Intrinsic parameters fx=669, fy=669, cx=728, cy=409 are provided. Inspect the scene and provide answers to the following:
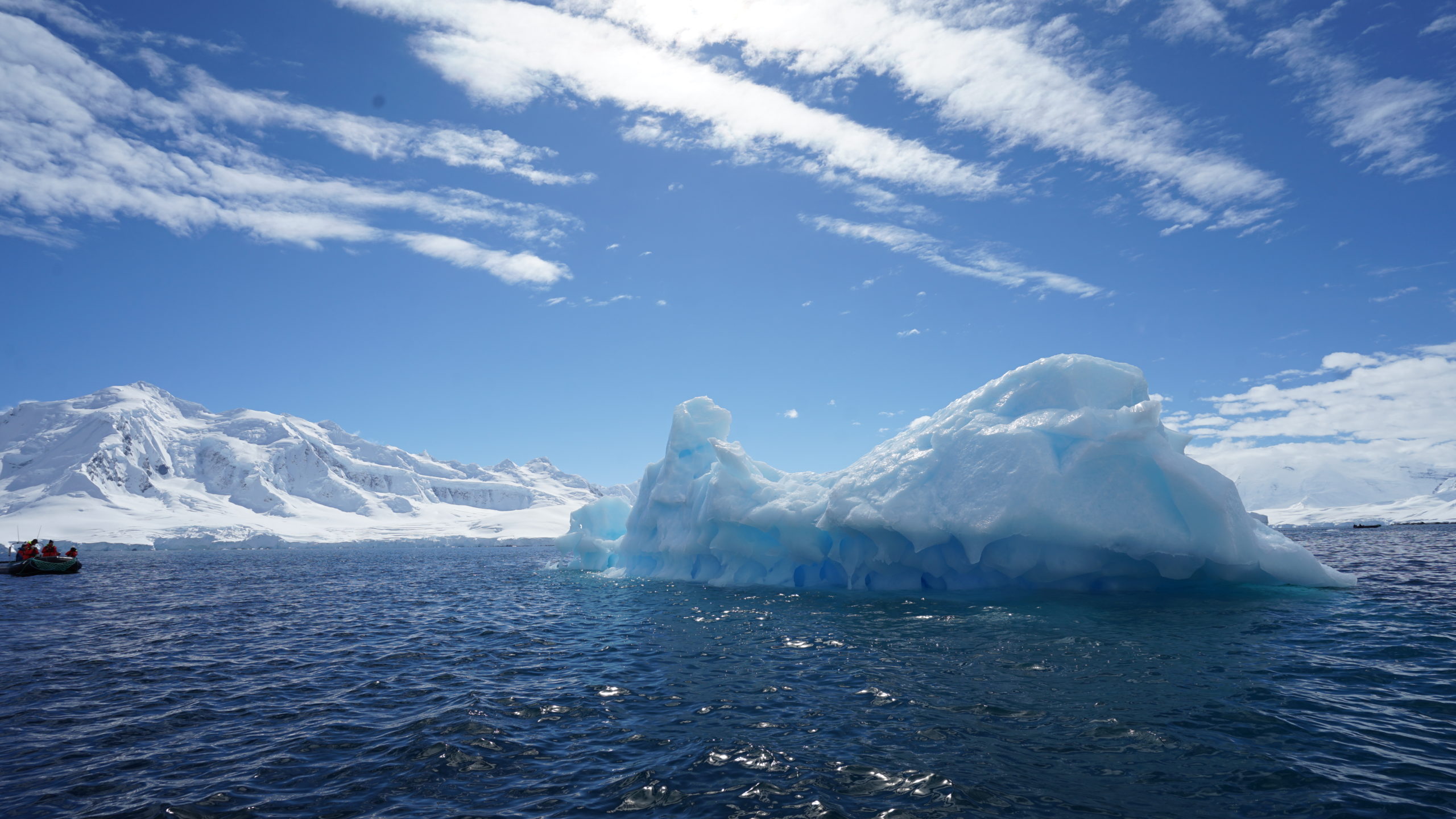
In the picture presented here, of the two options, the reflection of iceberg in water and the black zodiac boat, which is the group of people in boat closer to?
the black zodiac boat

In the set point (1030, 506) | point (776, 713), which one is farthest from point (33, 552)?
point (1030, 506)

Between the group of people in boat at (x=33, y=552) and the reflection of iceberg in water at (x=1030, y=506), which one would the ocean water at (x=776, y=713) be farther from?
the group of people in boat at (x=33, y=552)

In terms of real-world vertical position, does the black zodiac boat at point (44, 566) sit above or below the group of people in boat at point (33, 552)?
below

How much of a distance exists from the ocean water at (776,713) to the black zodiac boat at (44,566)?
3360 cm

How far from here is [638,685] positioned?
12211mm

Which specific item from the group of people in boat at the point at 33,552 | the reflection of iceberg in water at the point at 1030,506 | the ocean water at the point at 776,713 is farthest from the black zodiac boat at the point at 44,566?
the reflection of iceberg in water at the point at 1030,506

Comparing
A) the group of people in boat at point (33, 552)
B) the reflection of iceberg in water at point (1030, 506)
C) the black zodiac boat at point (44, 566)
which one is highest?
the reflection of iceberg in water at point (1030, 506)

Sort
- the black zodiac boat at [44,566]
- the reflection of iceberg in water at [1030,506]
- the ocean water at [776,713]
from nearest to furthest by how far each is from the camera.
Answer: the ocean water at [776,713] → the reflection of iceberg in water at [1030,506] → the black zodiac boat at [44,566]

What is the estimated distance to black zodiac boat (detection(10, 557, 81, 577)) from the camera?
141ft

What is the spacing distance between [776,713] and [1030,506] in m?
11.8

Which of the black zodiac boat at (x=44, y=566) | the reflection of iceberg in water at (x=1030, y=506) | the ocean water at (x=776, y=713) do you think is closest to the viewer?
the ocean water at (x=776, y=713)

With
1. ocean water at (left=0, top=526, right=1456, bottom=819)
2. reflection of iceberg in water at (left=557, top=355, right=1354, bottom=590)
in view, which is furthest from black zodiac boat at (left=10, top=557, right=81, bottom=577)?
reflection of iceberg in water at (left=557, top=355, right=1354, bottom=590)

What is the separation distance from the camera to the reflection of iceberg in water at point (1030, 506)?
18703mm

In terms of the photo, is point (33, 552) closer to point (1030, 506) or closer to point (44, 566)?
point (44, 566)
